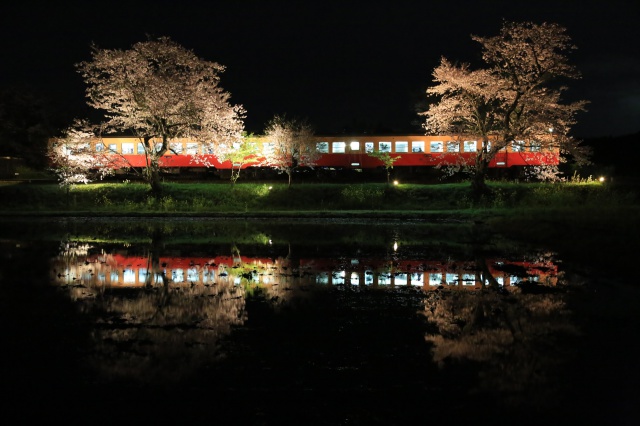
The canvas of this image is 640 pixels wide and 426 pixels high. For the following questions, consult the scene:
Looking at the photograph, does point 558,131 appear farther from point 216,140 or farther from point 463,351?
point 463,351

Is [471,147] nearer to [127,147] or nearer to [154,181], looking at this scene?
[154,181]

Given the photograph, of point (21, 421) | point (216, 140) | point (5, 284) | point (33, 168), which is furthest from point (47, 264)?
point (33, 168)

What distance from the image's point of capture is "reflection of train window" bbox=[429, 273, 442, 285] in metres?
11.0

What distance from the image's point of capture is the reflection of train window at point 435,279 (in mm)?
11023

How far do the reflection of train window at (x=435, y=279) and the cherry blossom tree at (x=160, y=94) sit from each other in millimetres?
23984

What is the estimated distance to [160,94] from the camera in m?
31.6

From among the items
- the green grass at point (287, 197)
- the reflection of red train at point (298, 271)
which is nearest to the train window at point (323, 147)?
the green grass at point (287, 197)

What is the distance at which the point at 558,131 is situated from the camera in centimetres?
3084

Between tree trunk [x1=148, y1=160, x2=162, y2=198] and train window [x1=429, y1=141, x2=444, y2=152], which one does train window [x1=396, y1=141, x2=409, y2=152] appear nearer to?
train window [x1=429, y1=141, x2=444, y2=152]


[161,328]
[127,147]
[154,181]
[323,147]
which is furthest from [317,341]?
[127,147]

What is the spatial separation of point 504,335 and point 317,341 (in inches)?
96.9

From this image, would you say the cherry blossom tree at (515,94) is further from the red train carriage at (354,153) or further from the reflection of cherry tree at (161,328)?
the reflection of cherry tree at (161,328)

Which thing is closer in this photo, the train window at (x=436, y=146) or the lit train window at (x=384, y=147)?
the train window at (x=436, y=146)

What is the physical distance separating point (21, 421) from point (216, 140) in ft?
97.5
